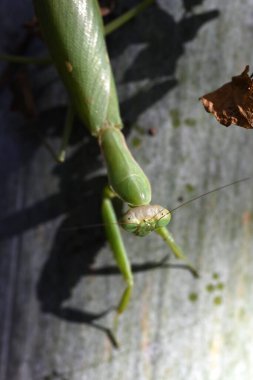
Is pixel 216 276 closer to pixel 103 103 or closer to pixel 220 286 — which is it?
pixel 220 286

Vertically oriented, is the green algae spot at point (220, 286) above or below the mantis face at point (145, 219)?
below

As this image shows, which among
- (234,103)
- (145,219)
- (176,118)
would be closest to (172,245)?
(145,219)

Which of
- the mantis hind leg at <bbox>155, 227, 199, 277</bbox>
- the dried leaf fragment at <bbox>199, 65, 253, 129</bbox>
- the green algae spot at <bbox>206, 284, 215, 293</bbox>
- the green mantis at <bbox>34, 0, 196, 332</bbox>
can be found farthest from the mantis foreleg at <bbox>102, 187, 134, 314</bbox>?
the dried leaf fragment at <bbox>199, 65, 253, 129</bbox>

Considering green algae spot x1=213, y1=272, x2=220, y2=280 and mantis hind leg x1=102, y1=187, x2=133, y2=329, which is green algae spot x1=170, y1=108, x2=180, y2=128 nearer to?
mantis hind leg x1=102, y1=187, x2=133, y2=329

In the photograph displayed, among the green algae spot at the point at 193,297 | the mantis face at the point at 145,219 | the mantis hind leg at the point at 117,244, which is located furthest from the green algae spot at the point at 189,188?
the green algae spot at the point at 193,297

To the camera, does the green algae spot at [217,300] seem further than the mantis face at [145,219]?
Yes

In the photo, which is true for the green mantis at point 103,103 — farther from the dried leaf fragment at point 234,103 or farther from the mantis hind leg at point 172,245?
the dried leaf fragment at point 234,103
